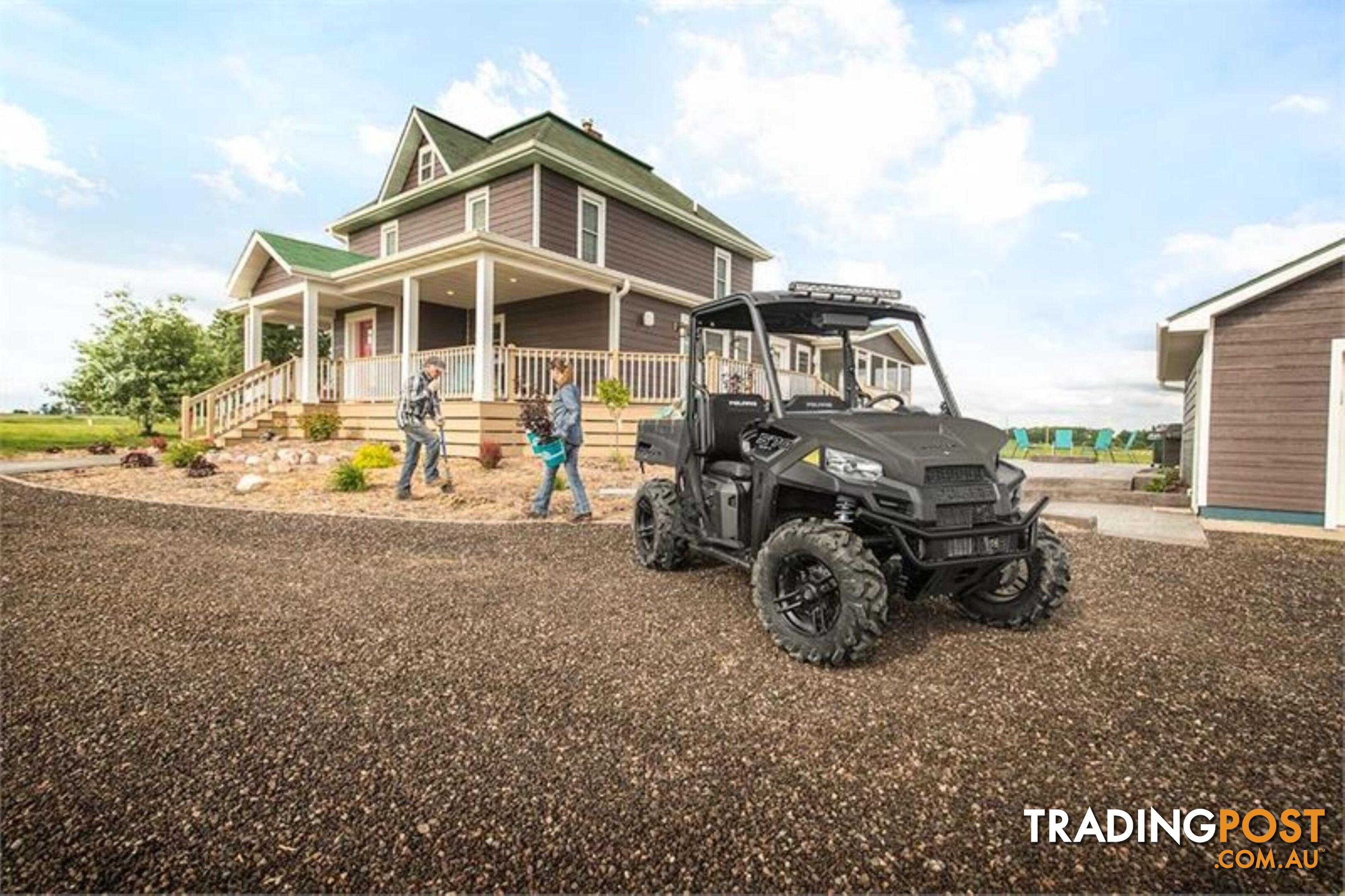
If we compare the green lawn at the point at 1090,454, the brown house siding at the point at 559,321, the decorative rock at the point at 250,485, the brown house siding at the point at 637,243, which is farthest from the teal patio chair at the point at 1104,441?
the decorative rock at the point at 250,485

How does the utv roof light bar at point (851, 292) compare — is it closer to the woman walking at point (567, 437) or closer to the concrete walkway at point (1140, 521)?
the woman walking at point (567, 437)

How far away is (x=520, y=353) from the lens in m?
14.1

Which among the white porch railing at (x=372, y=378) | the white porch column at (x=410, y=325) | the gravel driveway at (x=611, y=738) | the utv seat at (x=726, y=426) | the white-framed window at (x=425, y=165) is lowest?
the gravel driveway at (x=611, y=738)

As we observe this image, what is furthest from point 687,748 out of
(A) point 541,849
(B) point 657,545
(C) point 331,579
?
(C) point 331,579

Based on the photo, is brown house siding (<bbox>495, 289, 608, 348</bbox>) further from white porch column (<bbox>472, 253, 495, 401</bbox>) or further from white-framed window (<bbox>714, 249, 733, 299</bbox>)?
white-framed window (<bbox>714, 249, 733, 299</bbox>)

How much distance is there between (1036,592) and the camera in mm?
4008

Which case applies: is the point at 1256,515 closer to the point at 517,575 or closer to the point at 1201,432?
the point at 1201,432

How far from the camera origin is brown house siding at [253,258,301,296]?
1822 cm

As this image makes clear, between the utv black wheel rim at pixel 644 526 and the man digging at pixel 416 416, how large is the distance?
14.1 feet

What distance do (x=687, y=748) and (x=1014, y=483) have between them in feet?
8.22

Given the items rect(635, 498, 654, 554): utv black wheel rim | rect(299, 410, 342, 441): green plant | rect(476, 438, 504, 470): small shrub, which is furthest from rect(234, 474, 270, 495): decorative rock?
rect(635, 498, 654, 554): utv black wheel rim

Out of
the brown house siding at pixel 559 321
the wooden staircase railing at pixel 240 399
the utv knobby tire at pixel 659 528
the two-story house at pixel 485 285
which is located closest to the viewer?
the utv knobby tire at pixel 659 528

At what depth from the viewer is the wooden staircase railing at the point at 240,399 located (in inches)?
632

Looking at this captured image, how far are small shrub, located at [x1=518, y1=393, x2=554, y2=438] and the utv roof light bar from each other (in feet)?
13.5
